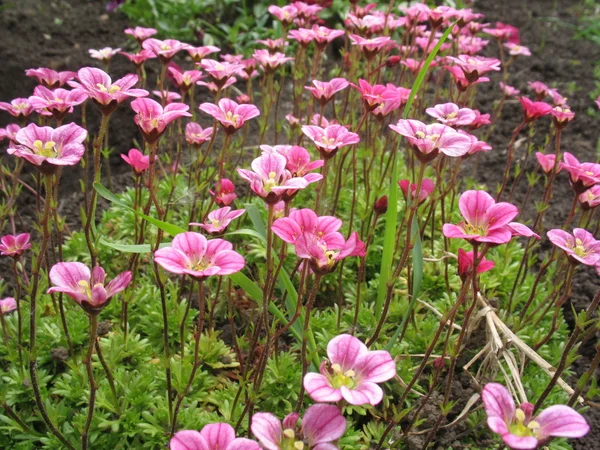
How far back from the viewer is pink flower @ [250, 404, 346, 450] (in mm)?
1269

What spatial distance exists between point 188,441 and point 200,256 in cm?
48

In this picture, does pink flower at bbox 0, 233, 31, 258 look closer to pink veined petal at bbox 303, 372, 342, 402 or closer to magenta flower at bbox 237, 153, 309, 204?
magenta flower at bbox 237, 153, 309, 204

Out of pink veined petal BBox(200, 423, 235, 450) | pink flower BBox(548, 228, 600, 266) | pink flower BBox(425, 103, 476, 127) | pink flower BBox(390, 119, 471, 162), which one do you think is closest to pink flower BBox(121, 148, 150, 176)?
pink flower BBox(390, 119, 471, 162)

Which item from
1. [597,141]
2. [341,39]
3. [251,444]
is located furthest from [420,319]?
[341,39]

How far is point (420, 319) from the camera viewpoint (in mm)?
2705

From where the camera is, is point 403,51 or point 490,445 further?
point 403,51

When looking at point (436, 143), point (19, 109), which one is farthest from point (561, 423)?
point (19, 109)

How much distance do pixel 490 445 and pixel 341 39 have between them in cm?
471

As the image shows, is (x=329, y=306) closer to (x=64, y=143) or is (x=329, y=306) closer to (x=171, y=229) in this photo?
(x=171, y=229)

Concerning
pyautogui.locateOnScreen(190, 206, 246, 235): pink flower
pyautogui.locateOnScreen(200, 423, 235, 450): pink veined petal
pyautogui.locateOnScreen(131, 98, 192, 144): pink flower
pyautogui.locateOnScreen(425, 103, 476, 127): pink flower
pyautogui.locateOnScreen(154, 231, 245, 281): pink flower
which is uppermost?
pyautogui.locateOnScreen(131, 98, 192, 144): pink flower

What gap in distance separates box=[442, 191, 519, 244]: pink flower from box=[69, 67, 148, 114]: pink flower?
1.06m

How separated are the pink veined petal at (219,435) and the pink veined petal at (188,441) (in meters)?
0.03

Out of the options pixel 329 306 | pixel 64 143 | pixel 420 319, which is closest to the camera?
pixel 64 143

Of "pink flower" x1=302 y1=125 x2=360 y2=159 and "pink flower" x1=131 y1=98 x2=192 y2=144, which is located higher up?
"pink flower" x1=131 y1=98 x2=192 y2=144
